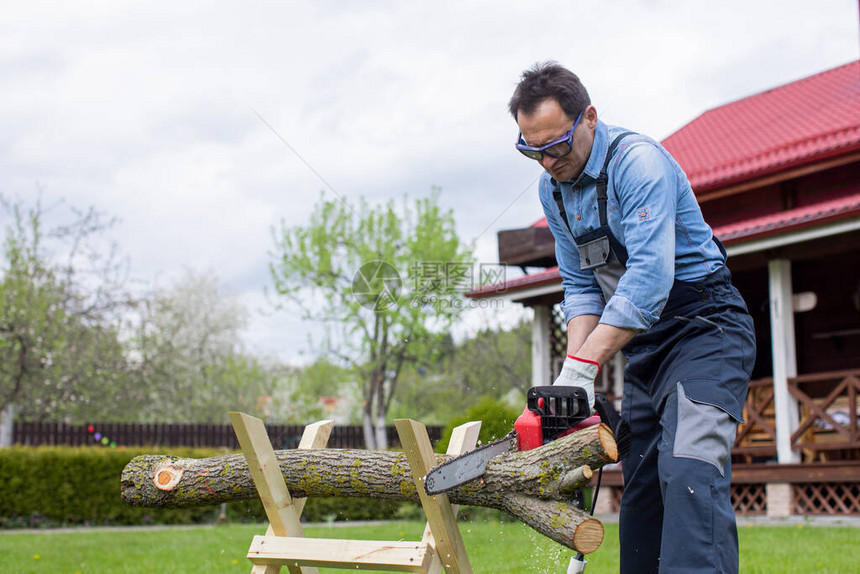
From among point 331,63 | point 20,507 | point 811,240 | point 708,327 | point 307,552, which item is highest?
point 331,63

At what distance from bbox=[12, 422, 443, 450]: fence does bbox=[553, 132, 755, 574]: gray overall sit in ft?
44.5

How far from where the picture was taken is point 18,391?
18.3m

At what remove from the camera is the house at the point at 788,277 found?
9.34 meters

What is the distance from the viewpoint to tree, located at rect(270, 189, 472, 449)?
24984mm

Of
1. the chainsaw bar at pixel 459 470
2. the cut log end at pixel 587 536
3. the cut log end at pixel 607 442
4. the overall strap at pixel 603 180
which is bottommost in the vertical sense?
the cut log end at pixel 587 536

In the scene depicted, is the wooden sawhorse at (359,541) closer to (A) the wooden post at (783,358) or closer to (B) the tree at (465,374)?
(A) the wooden post at (783,358)

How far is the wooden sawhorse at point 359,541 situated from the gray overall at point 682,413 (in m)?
0.67

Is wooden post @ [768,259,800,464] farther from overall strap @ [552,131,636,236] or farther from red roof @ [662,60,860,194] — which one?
overall strap @ [552,131,636,236]

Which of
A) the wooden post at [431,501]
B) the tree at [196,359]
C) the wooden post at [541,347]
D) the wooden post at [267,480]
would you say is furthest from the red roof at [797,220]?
the tree at [196,359]

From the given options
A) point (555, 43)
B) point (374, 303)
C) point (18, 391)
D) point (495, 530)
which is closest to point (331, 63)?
point (555, 43)

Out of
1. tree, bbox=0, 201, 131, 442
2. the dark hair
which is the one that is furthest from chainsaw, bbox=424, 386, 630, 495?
tree, bbox=0, 201, 131, 442

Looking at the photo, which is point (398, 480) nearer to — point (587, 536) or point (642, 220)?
point (587, 536)

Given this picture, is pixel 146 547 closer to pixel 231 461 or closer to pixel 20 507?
pixel 20 507

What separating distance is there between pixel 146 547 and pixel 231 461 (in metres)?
6.18
